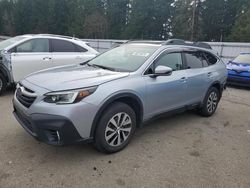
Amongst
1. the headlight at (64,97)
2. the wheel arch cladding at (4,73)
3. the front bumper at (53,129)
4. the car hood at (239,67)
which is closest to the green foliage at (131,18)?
the car hood at (239,67)

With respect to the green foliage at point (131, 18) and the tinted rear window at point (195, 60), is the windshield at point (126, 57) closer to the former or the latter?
the tinted rear window at point (195, 60)

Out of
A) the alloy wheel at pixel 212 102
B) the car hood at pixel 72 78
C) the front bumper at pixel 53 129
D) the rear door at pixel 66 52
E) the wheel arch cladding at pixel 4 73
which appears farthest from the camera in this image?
the rear door at pixel 66 52

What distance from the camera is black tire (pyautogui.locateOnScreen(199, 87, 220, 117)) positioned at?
5.43 metres

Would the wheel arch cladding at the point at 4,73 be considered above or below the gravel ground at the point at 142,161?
above

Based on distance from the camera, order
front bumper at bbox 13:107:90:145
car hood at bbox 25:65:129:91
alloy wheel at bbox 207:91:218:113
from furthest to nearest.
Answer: alloy wheel at bbox 207:91:218:113 < car hood at bbox 25:65:129:91 < front bumper at bbox 13:107:90:145

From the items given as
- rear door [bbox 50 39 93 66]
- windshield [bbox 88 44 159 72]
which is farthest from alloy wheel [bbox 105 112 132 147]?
rear door [bbox 50 39 93 66]

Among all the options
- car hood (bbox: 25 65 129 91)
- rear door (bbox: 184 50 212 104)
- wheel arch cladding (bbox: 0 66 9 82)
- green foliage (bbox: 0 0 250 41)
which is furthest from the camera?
green foliage (bbox: 0 0 250 41)

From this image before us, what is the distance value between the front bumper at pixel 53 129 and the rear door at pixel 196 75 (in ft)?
8.22

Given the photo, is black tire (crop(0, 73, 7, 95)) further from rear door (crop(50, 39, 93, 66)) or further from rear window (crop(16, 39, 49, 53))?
rear door (crop(50, 39, 93, 66))

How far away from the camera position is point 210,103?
5594 millimetres

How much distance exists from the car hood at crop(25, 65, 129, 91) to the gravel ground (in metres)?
1.01

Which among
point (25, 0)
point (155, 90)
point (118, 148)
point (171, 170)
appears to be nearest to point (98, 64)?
point (155, 90)

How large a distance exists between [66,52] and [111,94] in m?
4.34

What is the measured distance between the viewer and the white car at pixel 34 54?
252 inches
